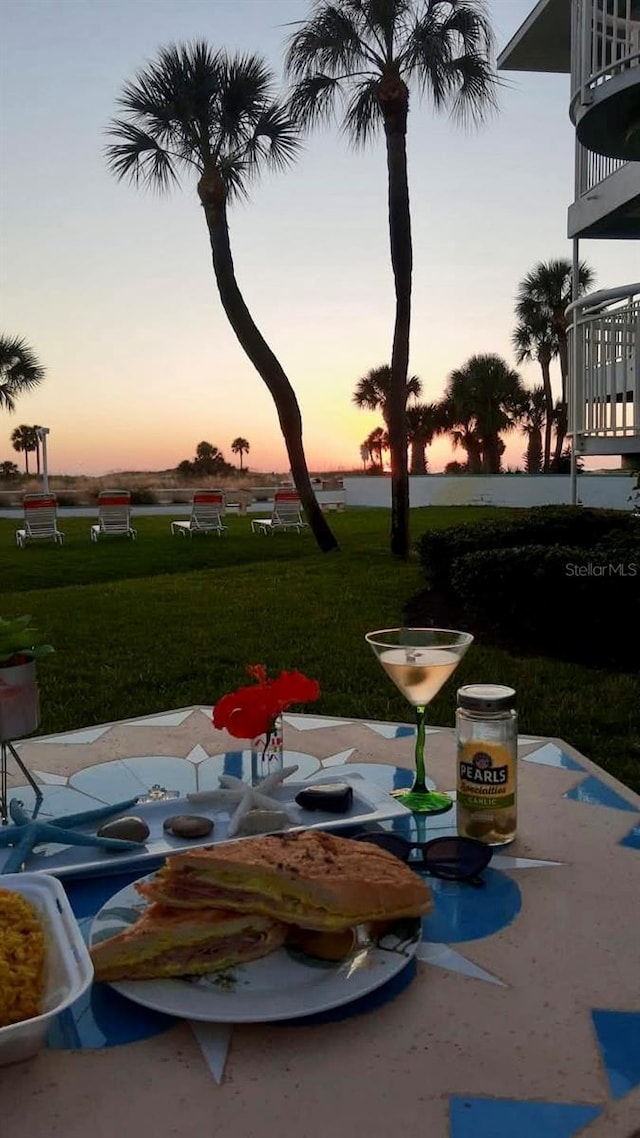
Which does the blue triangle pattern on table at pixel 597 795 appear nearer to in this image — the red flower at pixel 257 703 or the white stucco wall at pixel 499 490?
the red flower at pixel 257 703

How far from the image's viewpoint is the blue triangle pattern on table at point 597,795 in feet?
5.56

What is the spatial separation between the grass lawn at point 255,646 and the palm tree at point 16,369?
18.7 meters

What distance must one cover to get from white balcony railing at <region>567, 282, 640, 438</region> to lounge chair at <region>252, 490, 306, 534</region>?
1079 cm

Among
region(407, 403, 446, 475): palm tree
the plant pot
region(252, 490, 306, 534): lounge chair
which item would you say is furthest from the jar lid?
region(407, 403, 446, 475): palm tree

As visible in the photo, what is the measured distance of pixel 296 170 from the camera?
559 inches

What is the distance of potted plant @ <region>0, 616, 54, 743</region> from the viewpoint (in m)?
1.42

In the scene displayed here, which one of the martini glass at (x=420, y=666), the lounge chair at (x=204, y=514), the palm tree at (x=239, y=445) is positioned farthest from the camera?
the palm tree at (x=239, y=445)

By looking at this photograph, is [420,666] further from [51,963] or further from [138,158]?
[138,158]

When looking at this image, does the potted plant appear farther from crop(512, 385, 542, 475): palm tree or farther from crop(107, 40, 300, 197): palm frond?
crop(512, 385, 542, 475): palm tree

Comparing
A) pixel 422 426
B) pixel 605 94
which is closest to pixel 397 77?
pixel 605 94

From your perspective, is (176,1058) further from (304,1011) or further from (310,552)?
(310,552)

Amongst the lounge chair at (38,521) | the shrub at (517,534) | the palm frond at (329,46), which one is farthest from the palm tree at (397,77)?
the lounge chair at (38,521)

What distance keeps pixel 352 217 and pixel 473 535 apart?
8037 mm

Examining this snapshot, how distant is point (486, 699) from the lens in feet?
4.51
